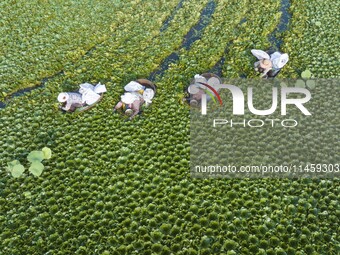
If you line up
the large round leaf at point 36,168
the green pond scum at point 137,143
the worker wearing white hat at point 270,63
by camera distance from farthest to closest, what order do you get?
the worker wearing white hat at point 270,63 → the large round leaf at point 36,168 → the green pond scum at point 137,143

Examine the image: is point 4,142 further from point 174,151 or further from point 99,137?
point 174,151

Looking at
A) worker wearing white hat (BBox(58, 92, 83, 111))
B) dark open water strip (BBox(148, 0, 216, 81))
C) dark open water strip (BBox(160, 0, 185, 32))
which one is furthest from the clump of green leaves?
dark open water strip (BBox(160, 0, 185, 32))

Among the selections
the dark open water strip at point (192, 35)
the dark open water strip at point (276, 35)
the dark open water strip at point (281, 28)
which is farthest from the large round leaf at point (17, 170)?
the dark open water strip at point (281, 28)

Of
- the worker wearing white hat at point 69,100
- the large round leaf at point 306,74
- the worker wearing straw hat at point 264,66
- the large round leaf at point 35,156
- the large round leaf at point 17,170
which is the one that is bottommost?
the large round leaf at point 17,170

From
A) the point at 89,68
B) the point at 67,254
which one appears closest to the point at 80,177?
the point at 67,254

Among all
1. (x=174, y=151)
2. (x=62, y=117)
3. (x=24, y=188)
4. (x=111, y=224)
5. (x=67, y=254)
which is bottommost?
(x=67, y=254)

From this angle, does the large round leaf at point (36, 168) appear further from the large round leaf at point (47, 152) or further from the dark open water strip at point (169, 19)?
the dark open water strip at point (169, 19)
